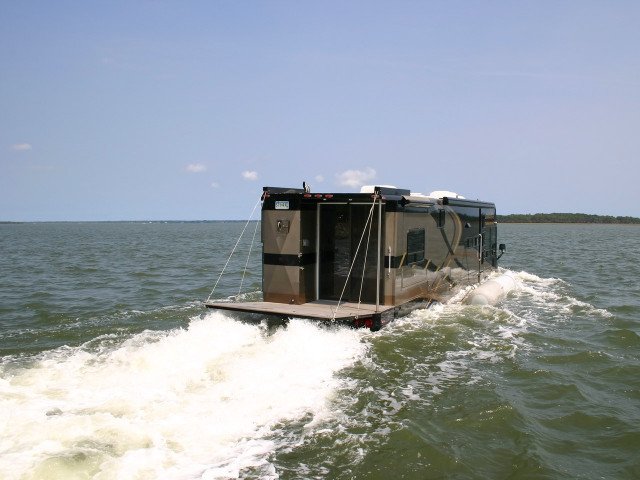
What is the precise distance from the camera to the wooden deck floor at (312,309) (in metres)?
9.38

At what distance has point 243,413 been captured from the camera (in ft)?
20.4

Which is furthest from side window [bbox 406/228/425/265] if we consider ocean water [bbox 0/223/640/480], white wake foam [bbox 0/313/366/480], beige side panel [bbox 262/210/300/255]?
white wake foam [bbox 0/313/366/480]

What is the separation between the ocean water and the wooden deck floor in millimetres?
219

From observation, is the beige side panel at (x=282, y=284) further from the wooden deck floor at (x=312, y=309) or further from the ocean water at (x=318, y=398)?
the ocean water at (x=318, y=398)

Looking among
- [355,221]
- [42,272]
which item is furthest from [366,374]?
[42,272]

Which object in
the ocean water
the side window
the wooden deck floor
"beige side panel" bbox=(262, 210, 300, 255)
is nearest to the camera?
the ocean water

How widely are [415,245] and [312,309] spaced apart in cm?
279

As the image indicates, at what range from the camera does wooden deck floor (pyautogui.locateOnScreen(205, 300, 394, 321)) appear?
9379 millimetres

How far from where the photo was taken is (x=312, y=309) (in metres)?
9.98

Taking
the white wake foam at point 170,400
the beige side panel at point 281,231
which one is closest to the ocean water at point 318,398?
the white wake foam at point 170,400

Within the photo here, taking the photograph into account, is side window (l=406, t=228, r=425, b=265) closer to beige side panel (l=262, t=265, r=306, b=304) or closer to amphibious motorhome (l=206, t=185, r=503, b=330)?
amphibious motorhome (l=206, t=185, r=503, b=330)

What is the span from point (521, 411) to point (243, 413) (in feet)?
11.7

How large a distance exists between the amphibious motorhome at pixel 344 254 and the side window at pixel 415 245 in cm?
2

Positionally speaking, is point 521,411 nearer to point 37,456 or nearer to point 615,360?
point 615,360
